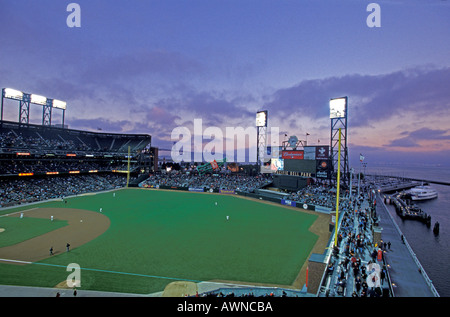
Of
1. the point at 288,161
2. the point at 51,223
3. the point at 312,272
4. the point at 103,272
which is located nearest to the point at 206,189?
the point at 288,161

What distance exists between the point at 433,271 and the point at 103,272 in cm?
2975

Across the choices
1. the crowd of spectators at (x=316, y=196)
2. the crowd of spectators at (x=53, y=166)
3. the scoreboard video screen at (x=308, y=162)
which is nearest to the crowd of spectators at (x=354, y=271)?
the crowd of spectators at (x=316, y=196)

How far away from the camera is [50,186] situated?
47.5 metres

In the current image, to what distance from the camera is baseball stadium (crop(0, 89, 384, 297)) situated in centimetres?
1537

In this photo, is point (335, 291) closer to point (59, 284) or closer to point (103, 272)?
point (103, 272)

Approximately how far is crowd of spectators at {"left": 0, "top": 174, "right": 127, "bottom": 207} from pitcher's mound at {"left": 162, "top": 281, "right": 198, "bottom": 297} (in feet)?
123

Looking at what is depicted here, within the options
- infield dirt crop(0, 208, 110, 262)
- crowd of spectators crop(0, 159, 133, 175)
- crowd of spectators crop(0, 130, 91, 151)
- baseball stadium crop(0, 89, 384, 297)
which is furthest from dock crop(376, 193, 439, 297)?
crowd of spectators crop(0, 130, 91, 151)

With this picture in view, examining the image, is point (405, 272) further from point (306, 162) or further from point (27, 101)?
point (27, 101)

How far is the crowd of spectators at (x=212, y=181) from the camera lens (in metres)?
55.6
